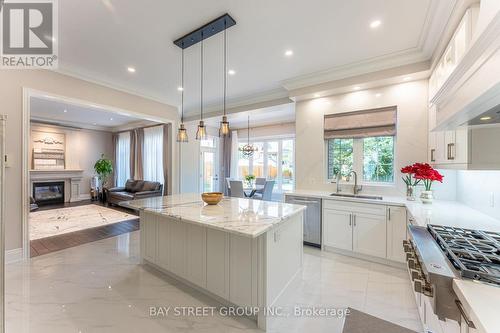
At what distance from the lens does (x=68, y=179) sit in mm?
7719

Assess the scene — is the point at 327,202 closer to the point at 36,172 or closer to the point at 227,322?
the point at 227,322

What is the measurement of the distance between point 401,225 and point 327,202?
999 millimetres

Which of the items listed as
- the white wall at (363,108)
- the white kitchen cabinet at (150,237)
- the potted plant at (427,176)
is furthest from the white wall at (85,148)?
the potted plant at (427,176)

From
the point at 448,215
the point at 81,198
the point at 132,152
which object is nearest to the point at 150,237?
the point at 448,215

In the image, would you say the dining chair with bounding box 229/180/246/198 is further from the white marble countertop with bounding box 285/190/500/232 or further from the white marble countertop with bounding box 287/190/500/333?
the white marble countertop with bounding box 285/190/500/232

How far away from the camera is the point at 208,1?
211 centimetres

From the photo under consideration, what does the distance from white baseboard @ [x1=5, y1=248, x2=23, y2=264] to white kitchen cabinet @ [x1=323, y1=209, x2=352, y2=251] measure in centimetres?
457

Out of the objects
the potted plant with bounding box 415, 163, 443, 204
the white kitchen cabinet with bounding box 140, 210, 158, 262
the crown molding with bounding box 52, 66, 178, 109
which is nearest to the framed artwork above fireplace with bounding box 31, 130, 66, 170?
the crown molding with bounding box 52, 66, 178, 109

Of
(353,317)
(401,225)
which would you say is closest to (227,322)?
(353,317)

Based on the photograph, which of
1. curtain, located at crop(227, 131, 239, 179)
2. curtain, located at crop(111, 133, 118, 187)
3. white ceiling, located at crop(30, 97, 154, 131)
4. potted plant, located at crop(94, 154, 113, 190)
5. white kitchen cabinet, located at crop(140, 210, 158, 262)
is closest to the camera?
white kitchen cabinet, located at crop(140, 210, 158, 262)

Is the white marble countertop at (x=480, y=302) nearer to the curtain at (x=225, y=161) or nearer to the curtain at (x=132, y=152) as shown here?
the curtain at (x=225, y=161)

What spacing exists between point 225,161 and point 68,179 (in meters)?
5.69

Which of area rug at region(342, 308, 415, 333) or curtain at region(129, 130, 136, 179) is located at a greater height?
curtain at region(129, 130, 136, 179)

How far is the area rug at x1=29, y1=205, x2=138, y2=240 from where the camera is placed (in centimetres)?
442
